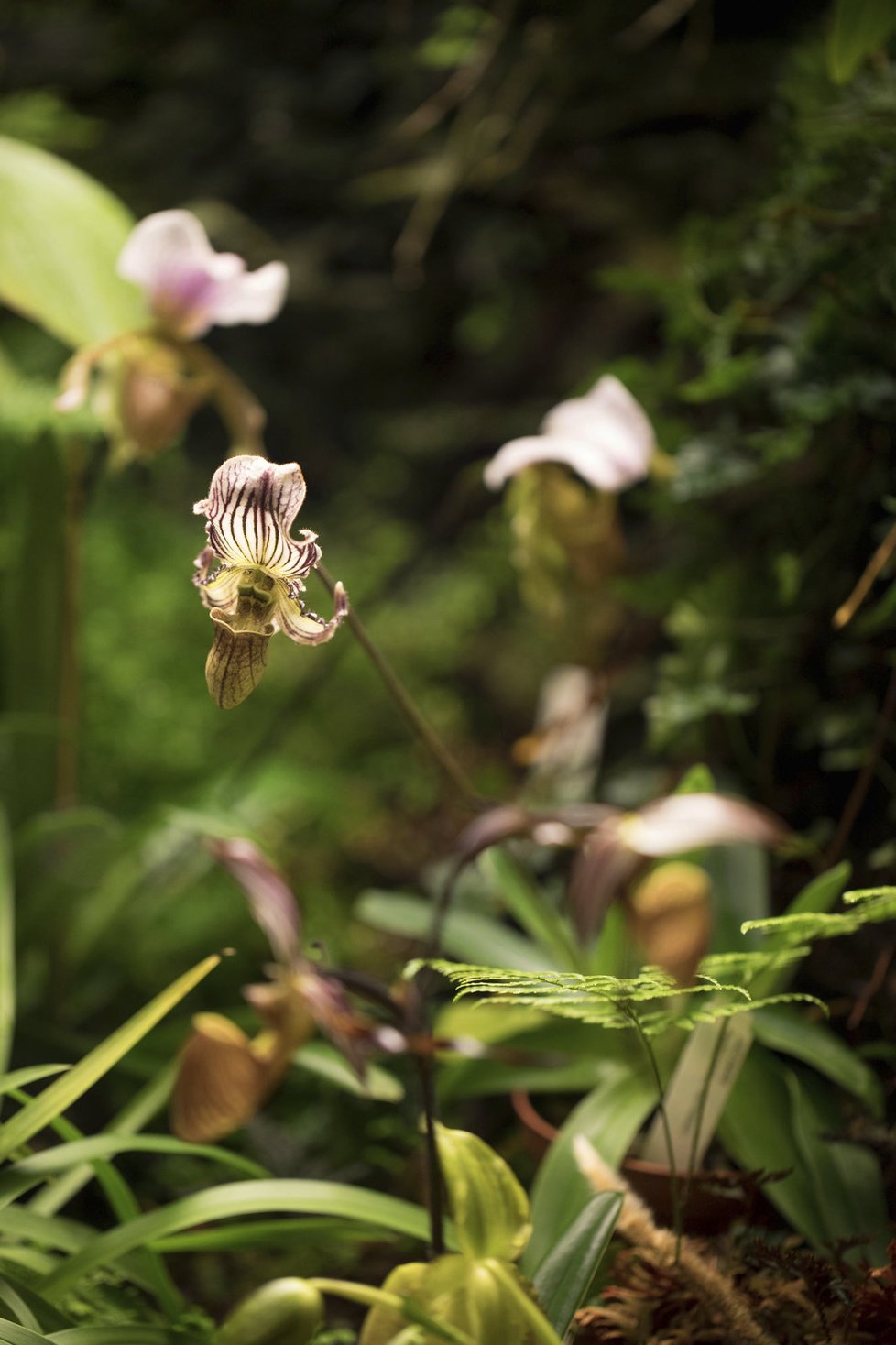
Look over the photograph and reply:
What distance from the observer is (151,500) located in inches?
81.3

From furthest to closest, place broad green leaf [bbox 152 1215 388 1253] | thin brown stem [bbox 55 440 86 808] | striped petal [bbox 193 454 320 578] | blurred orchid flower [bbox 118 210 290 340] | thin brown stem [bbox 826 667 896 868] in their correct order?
1. thin brown stem [bbox 55 440 86 808]
2. blurred orchid flower [bbox 118 210 290 340]
3. thin brown stem [bbox 826 667 896 868]
4. broad green leaf [bbox 152 1215 388 1253]
5. striped petal [bbox 193 454 320 578]

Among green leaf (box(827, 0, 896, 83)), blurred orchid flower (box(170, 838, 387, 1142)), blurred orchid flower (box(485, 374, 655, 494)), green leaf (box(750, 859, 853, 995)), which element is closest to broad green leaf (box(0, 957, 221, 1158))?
blurred orchid flower (box(170, 838, 387, 1142))

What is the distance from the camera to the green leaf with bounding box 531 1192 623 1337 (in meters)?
0.59

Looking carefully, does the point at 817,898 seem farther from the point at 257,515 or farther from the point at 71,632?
the point at 71,632

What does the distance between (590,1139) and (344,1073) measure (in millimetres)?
223

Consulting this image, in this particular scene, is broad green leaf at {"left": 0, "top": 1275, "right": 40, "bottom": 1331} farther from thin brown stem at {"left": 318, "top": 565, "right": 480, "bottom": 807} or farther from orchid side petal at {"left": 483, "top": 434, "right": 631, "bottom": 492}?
orchid side petal at {"left": 483, "top": 434, "right": 631, "bottom": 492}

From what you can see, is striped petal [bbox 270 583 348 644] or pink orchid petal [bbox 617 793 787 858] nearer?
striped petal [bbox 270 583 348 644]

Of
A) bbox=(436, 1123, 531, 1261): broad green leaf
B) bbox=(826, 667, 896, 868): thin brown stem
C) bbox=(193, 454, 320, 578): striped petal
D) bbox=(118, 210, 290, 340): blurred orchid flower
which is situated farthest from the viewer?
bbox=(118, 210, 290, 340): blurred orchid flower

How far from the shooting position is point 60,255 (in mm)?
1056

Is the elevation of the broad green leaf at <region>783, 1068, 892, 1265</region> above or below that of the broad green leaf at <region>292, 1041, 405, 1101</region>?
below

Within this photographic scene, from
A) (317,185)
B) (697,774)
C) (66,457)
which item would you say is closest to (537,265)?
(317,185)

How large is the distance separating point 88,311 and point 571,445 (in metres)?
0.53

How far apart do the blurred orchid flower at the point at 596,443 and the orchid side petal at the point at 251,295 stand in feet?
0.91

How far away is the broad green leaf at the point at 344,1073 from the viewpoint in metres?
0.80
